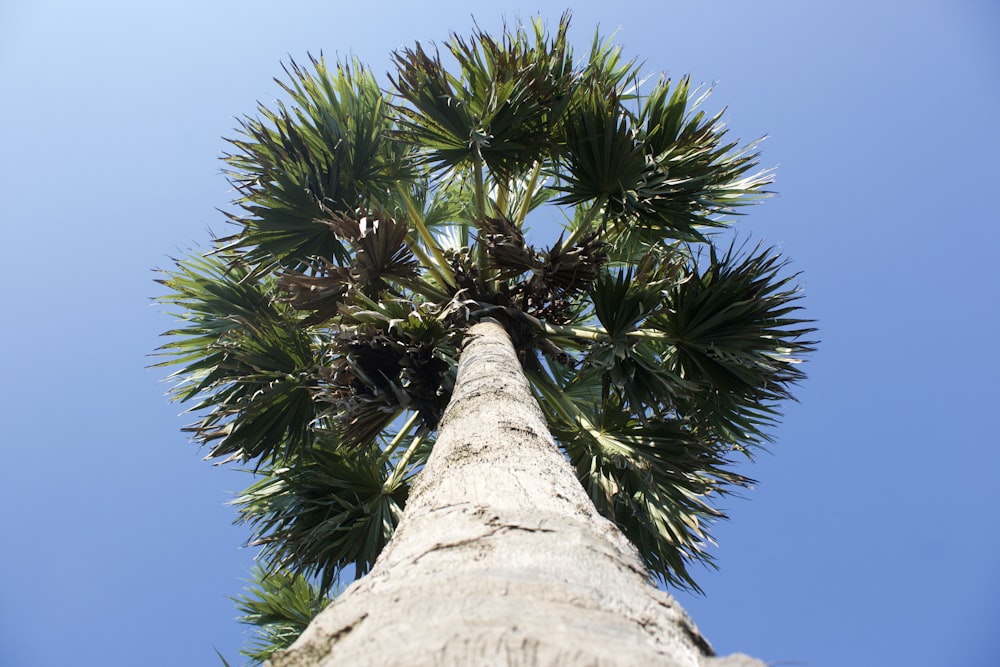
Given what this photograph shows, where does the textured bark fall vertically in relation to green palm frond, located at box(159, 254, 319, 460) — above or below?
below

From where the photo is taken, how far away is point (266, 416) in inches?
208

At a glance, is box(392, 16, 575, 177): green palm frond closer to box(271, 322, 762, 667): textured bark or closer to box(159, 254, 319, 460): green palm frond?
box(159, 254, 319, 460): green palm frond

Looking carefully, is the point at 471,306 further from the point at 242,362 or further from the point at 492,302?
the point at 242,362

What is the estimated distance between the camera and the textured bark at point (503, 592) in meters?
0.92

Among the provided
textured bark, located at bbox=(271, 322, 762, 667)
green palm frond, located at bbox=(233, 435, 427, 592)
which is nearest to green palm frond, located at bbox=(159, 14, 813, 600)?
green palm frond, located at bbox=(233, 435, 427, 592)

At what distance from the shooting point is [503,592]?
1.09 m

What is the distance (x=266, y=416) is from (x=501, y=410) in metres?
3.40

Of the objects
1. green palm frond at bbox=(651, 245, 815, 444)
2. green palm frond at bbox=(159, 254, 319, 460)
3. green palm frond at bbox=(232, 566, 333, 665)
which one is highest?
green palm frond at bbox=(651, 245, 815, 444)

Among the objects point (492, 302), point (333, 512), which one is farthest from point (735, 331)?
point (333, 512)

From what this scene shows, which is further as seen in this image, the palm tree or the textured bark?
the palm tree

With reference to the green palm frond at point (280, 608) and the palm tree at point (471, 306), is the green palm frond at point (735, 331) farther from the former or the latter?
the green palm frond at point (280, 608)

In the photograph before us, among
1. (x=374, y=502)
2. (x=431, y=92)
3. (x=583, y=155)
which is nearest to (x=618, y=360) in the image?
(x=583, y=155)

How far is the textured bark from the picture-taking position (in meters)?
0.92

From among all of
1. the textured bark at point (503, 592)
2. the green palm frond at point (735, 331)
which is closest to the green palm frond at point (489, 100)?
the green palm frond at point (735, 331)
